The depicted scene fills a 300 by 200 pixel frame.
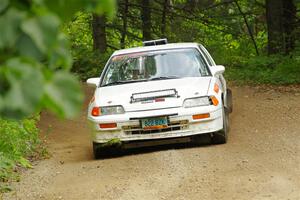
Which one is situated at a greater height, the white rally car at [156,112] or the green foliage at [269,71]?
the white rally car at [156,112]

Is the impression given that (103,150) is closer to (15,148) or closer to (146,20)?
(15,148)

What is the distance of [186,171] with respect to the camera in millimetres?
7457

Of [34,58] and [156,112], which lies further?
[156,112]

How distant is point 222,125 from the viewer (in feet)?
29.6

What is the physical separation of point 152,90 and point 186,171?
1.83 meters

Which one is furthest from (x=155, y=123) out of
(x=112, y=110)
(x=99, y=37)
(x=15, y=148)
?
(x=99, y=37)

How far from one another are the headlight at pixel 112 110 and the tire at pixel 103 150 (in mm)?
486

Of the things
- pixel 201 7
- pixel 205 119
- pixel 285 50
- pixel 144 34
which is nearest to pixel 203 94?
pixel 205 119

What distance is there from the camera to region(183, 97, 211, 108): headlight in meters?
8.74

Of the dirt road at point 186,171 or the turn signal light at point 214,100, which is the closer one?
the dirt road at point 186,171

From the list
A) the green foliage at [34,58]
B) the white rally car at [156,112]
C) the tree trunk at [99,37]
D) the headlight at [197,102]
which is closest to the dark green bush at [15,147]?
the white rally car at [156,112]

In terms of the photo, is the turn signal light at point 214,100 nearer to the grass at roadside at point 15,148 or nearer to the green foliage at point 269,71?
the grass at roadside at point 15,148

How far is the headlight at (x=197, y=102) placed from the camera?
874 cm

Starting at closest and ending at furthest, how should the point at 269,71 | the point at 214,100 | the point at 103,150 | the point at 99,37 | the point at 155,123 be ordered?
1. the point at 155,123
2. the point at 214,100
3. the point at 103,150
4. the point at 269,71
5. the point at 99,37
